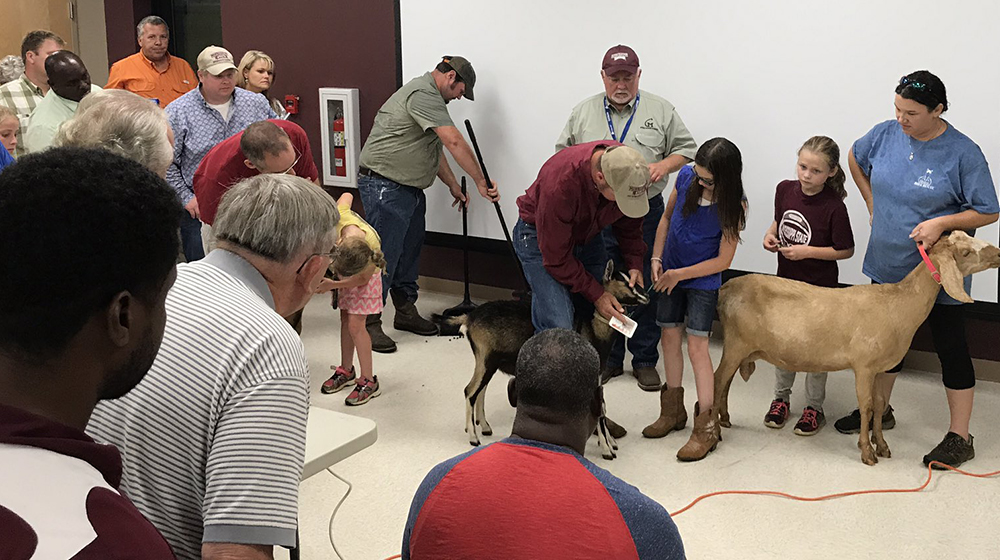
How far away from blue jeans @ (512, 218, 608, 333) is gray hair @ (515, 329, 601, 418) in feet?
5.93

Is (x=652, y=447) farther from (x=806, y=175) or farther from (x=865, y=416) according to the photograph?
(x=806, y=175)

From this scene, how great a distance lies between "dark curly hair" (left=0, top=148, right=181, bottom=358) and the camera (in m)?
0.91

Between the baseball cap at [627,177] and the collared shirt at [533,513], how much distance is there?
6.05 ft

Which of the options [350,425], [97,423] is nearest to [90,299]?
[97,423]

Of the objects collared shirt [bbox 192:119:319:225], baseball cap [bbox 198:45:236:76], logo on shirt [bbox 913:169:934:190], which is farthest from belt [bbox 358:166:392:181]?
logo on shirt [bbox 913:169:934:190]

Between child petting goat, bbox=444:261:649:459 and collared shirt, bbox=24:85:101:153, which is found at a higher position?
collared shirt, bbox=24:85:101:153

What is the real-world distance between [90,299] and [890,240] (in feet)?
11.1

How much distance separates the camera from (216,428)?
4.79 ft

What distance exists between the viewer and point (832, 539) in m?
3.12

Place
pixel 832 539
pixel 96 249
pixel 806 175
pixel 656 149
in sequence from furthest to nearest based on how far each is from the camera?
pixel 656 149
pixel 806 175
pixel 832 539
pixel 96 249

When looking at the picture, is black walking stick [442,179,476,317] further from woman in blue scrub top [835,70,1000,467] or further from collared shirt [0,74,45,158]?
woman in blue scrub top [835,70,1000,467]

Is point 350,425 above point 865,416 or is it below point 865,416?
above

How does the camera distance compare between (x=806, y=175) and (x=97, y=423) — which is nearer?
(x=97, y=423)

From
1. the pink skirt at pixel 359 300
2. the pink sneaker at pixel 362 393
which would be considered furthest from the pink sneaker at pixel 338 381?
the pink skirt at pixel 359 300
